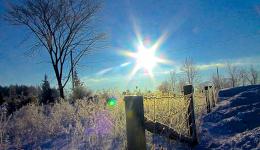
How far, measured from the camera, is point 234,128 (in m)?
9.95

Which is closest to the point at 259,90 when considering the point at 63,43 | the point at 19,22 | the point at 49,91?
the point at 63,43

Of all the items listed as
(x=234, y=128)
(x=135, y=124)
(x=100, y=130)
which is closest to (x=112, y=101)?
(x=100, y=130)

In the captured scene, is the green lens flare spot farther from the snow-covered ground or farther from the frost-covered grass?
the snow-covered ground

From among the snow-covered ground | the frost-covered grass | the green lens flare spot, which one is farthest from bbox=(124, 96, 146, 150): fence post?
the green lens flare spot

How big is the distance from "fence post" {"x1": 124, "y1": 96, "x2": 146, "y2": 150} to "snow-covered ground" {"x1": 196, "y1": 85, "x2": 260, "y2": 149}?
344cm

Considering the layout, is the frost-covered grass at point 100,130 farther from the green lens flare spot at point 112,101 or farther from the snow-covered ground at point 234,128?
the snow-covered ground at point 234,128

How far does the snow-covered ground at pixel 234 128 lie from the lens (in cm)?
740

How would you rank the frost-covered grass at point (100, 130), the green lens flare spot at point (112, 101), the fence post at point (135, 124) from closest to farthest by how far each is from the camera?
the fence post at point (135, 124), the frost-covered grass at point (100, 130), the green lens flare spot at point (112, 101)

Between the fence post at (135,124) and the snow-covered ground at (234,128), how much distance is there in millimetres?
3436

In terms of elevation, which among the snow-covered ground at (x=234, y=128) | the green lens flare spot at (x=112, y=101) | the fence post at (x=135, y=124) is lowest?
the snow-covered ground at (x=234, y=128)

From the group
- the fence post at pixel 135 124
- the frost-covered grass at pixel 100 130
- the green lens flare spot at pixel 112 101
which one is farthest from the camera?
the green lens flare spot at pixel 112 101

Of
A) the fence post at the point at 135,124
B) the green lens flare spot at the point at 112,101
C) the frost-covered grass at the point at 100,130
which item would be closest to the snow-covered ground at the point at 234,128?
the frost-covered grass at the point at 100,130

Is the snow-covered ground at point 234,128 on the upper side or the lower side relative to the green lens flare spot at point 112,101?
lower

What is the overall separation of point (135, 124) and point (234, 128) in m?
6.49
